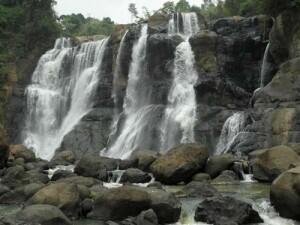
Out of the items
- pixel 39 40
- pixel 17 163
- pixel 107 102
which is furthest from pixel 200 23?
pixel 17 163

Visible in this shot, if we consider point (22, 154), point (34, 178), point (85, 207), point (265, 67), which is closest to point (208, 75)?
point (265, 67)

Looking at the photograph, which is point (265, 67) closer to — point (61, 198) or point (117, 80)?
point (117, 80)

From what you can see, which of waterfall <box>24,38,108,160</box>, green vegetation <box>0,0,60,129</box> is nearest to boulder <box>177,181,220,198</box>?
waterfall <box>24,38,108,160</box>

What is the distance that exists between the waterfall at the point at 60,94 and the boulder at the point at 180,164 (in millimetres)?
21901

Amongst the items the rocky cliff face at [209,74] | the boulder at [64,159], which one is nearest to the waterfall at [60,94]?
the rocky cliff face at [209,74]

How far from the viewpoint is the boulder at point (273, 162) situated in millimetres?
22703

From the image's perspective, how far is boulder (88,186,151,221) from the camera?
16938 millimetres

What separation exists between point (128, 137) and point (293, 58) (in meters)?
14.3

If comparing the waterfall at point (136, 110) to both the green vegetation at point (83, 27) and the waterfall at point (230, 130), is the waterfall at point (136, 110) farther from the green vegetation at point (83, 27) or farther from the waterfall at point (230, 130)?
the green vegetation at point (83, 27)

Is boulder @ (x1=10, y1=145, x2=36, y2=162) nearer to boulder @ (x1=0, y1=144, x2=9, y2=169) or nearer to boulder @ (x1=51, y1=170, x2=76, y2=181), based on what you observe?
boulder @ (x1=0, y1=144, x2=9, y2=169)

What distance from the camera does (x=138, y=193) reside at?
56.2 ft

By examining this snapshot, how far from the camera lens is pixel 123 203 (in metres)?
17.0

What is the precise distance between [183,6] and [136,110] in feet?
167

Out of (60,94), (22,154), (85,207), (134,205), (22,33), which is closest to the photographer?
(134,205)
